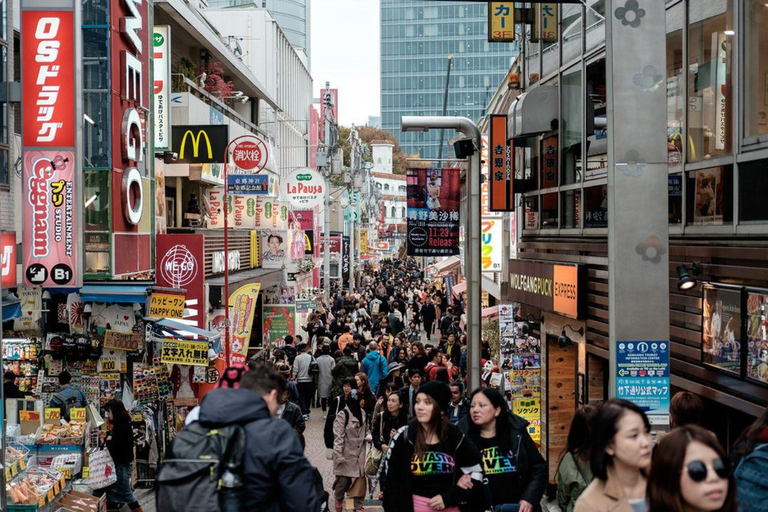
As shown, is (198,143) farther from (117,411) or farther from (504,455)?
(504,455)

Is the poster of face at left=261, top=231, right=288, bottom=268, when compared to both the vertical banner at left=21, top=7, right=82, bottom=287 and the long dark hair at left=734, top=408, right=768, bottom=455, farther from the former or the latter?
the long dark hair at left=734, top=408, right=768, bottom=455

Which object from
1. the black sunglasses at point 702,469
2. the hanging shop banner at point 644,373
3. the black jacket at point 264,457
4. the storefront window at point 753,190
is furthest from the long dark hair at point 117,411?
the black sunglasses at point 702,469

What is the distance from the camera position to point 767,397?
7.82 meters

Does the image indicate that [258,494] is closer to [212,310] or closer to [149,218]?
[149,218]

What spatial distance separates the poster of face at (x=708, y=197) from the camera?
30.0 ft

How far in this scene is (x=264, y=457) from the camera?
13.9 ft

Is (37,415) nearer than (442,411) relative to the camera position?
No

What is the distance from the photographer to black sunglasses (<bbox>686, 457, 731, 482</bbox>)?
3.60m

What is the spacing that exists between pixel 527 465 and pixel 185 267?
11.7m

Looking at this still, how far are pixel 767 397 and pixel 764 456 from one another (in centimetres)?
368

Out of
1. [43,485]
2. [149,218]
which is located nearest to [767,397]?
[43,485]

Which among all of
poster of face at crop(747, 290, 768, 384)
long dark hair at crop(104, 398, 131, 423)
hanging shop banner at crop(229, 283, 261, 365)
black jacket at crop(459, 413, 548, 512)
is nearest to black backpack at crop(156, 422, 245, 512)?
black jacket at crop(459, 413, 548, 512)

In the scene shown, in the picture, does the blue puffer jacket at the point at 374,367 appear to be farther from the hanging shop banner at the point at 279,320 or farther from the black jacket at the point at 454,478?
the black jacket at the point at 454,478

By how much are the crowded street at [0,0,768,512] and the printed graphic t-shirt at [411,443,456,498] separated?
0.04 ft
